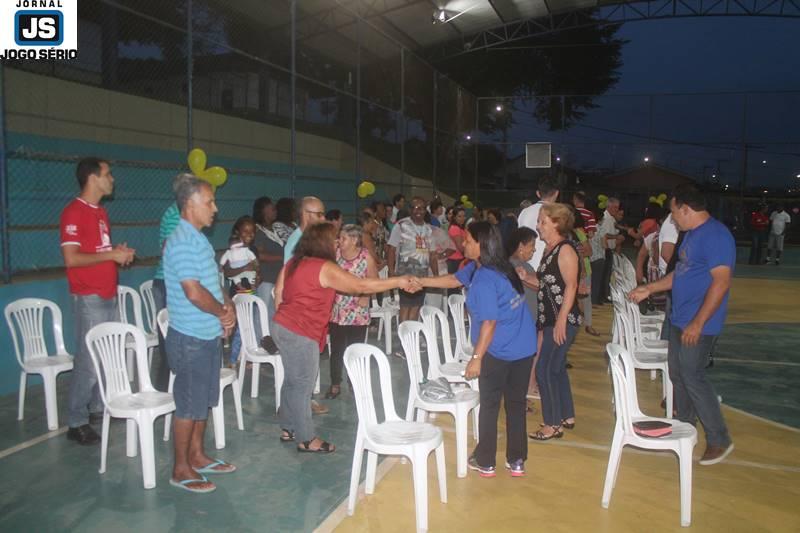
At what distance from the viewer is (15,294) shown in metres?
5.73

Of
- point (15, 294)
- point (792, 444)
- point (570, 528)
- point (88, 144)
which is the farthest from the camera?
point (88, 144)

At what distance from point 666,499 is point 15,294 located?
545 centimetres

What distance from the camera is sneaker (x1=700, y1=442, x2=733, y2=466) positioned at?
14.4 ft

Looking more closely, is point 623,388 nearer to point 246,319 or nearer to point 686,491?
point 686,491

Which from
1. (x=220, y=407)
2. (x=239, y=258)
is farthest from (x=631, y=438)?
(x=239, y=258)

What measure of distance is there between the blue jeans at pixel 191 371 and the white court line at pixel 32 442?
4.90ft

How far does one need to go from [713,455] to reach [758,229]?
16634 millimetres

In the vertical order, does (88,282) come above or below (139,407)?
above

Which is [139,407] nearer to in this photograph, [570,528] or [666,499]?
[570,528]

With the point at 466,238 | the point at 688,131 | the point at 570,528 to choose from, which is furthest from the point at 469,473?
the point at 688,131

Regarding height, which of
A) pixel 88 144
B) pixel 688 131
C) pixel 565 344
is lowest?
pixel 565 344

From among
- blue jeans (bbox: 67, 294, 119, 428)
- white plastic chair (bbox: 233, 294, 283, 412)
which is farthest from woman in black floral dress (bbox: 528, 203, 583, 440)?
blue jeans (bbox: 67, 294, 119, 428)

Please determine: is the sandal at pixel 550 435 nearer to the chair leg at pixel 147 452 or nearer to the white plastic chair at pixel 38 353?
the chair leg at pixel 147 452

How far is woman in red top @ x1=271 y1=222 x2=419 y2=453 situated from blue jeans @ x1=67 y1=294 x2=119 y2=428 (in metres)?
1.30
